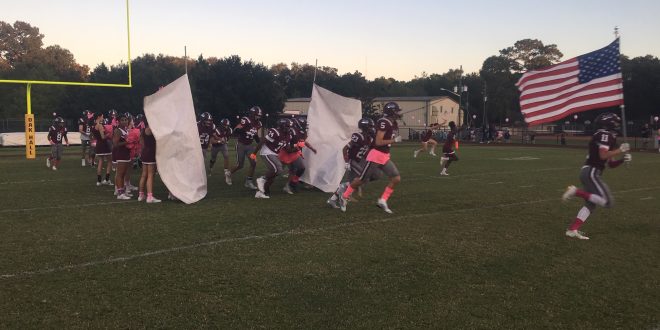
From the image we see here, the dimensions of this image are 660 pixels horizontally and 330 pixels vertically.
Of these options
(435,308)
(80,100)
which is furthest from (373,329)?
(80,100)

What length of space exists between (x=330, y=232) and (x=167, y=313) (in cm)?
360

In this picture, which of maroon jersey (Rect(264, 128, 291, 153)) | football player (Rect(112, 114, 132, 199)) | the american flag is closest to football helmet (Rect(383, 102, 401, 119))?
the american flag

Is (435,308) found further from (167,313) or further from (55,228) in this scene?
(55,228)

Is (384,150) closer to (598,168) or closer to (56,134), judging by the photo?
(598,168)

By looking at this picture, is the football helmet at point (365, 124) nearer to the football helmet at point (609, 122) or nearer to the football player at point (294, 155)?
the football player at point (294, 155)

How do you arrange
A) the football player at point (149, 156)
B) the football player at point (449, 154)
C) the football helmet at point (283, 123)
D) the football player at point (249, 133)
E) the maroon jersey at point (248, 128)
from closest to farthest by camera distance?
the football player at point (149, 156)
the football helmet at point (283, 123)
the football player at point (249, 133)
the maroon jersey at point (248, 128)
the football player at point (449, 154)

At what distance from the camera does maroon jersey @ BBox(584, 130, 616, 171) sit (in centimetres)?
751

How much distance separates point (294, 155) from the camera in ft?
39.1

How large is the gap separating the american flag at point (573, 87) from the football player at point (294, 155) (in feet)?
16.1

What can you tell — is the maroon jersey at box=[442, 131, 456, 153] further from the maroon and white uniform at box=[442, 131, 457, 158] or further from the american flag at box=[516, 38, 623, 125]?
the american flag at box=[516, 38, 623, 125]

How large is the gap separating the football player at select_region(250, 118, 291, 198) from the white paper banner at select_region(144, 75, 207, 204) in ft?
4.47

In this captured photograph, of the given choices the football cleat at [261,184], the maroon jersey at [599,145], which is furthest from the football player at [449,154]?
the maroon jersey at [599,145]

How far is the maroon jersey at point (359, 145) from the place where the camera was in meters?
11.1

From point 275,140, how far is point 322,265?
565 cm
